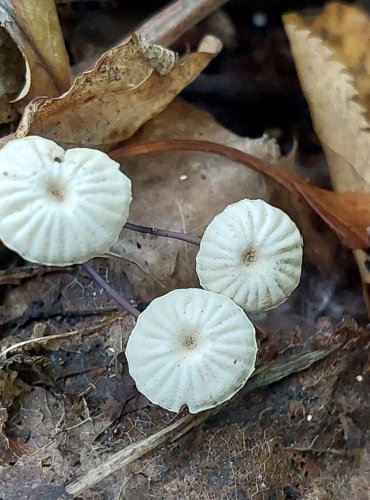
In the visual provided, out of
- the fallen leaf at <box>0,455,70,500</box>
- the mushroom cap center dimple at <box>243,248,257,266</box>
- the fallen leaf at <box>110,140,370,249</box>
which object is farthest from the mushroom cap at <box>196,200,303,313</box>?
the fallen leaf at <box>0,455,70,500</box>

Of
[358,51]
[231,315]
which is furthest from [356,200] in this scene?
[231,315]

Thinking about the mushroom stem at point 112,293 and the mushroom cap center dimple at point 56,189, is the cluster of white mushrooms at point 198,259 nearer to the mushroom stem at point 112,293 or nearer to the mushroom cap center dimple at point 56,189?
the mushroom cap center dimple at point 56,189

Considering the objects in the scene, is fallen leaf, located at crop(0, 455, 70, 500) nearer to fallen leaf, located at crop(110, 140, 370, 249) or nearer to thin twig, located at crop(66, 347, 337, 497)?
thin twig, located at crop(66, 347, 337, 497)

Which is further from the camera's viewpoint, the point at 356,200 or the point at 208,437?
the point at 356,200

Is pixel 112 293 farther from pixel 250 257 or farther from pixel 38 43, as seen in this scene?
pixel 38 43

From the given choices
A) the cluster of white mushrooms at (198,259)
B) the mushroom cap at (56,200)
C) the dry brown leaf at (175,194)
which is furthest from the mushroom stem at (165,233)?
the mushroom cap at (56,200)

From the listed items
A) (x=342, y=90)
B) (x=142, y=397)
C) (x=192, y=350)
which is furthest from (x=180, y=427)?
(x=342, y=90)

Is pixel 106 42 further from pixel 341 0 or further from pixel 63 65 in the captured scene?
pixel 341 0

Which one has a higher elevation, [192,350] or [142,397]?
[192,350]
